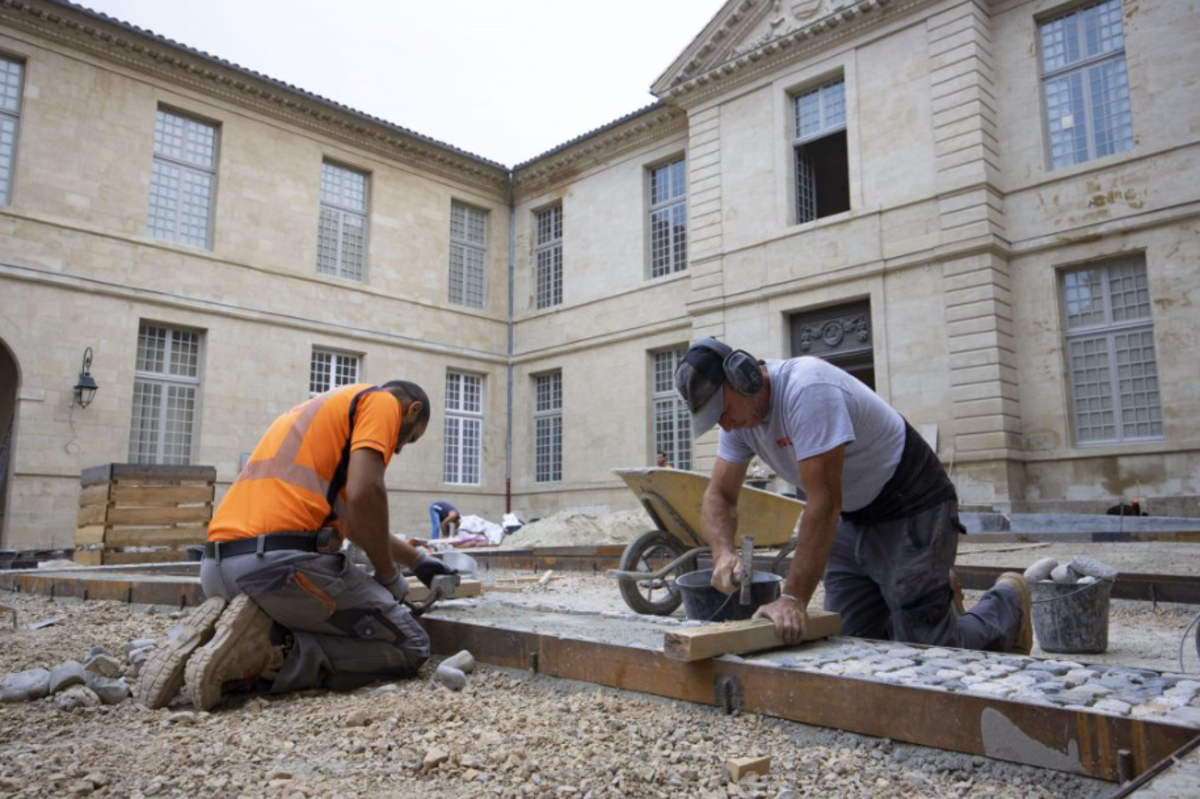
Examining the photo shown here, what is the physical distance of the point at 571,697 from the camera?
10.4 ft

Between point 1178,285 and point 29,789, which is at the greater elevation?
point 1178,285

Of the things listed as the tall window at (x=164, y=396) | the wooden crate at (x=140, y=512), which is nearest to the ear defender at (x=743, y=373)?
the wooden crate at (x=140, y=512)

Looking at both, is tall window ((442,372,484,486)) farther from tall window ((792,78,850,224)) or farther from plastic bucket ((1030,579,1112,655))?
plastic bucket ((1030,579,1112,655))

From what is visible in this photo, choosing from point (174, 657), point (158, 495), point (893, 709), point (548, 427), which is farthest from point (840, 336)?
point (174, 657)

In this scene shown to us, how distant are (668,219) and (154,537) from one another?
39.7 ft

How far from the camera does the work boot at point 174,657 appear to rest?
10.7 ft

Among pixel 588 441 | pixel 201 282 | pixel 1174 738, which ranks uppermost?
pixel 201 282

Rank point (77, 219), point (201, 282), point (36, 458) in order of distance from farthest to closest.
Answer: point (201, 282)
point (77, 219)
point (36, 458)

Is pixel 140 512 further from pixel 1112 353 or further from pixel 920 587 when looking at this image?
pixel 1112 353

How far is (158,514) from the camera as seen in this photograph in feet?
34.8

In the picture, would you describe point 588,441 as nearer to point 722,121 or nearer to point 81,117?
point 722,121

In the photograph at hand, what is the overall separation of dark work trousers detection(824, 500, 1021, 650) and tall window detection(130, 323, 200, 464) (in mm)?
14446

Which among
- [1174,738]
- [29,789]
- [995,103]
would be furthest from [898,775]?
[995,103]

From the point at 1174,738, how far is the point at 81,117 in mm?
17375
